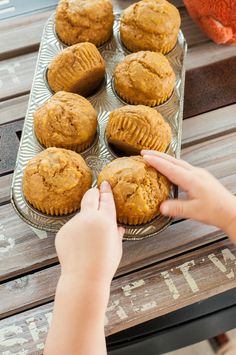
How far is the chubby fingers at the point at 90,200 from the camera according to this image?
30.7 inches

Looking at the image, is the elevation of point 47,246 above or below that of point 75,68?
below

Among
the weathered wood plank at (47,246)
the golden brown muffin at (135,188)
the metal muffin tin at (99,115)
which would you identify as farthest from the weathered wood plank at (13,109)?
the golden brown muffin at (135,188)

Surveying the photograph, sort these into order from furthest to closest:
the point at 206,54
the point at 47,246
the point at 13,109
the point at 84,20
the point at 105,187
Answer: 1. the point at 206,54
2. the point at 13,109
3. the point at 84,20
4. the point at 47,246
5. the point at 105,187

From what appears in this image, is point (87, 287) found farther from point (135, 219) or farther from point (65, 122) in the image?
point (65, 122)

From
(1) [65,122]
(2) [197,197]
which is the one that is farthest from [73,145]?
(2) [197,197]

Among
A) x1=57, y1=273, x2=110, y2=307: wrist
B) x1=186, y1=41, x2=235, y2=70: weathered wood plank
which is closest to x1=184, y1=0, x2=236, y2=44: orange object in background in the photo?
x1=186, y1=41, x2=235, y2=70: weathered wood plank

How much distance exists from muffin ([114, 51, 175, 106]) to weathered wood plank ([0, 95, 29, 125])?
0.84 ft

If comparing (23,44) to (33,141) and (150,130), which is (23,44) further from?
(150,130)

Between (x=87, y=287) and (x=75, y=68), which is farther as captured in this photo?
(x=75, y=68)

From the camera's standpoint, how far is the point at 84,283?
0.72m

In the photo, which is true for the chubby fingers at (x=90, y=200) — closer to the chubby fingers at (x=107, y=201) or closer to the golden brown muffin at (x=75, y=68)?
the chubby fingers at (x=107, y=201)

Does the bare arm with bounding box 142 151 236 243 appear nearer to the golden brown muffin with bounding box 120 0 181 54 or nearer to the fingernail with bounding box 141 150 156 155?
the fingernail with bounding box 141 150 156 155

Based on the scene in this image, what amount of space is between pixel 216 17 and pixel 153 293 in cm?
68

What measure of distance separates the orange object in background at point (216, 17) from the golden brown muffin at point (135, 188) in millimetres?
496
